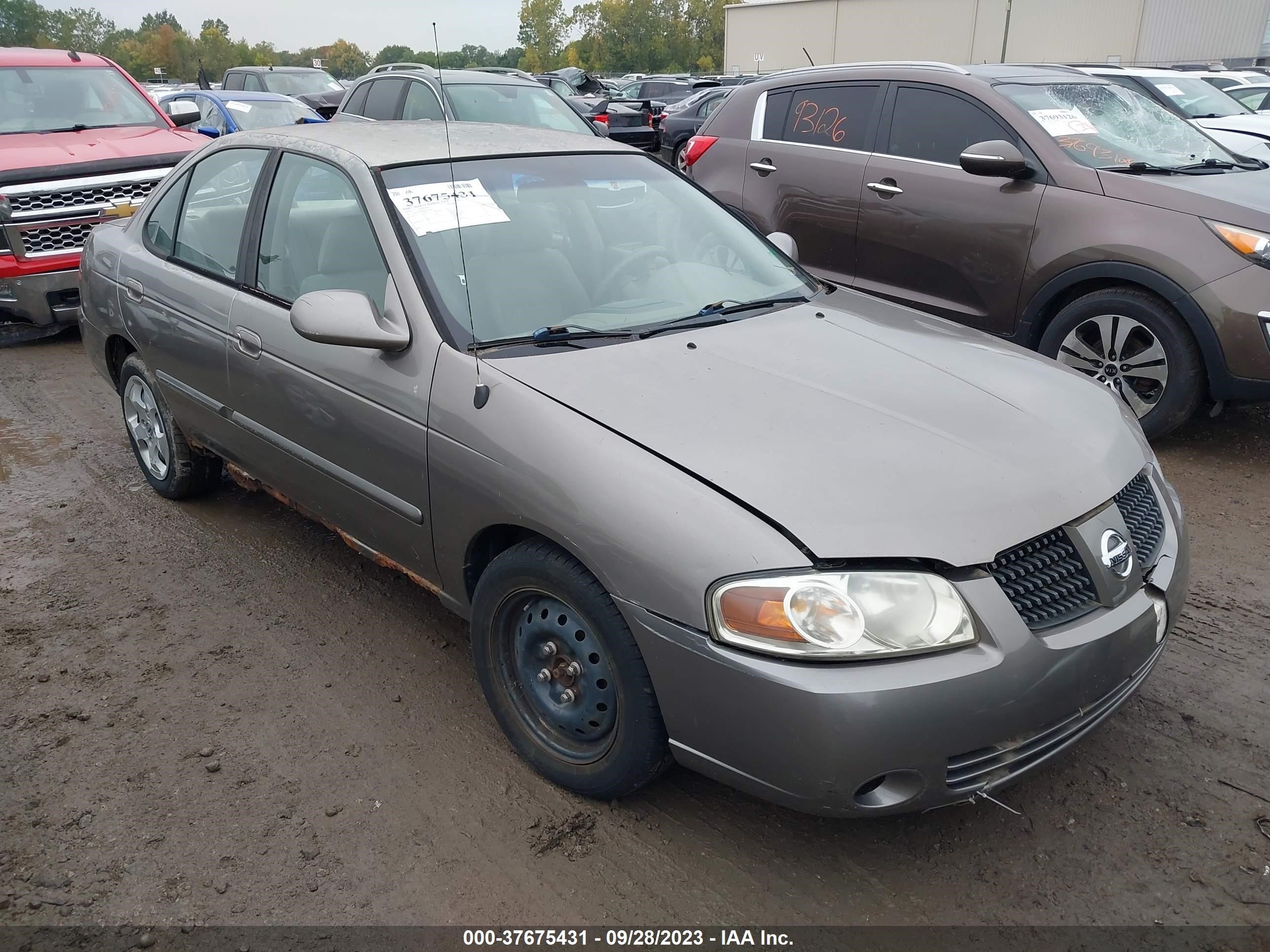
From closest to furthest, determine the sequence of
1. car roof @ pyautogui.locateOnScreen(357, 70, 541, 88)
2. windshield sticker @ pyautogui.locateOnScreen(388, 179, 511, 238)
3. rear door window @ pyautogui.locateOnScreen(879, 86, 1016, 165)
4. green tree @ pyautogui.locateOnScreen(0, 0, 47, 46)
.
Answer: windshield sticker @ pyautogui.locateOnScreen(388, 179, 511, 238) → rear door window @ pyautogui.locateOnScreen(879, 86, 1016, 165) → car roof @ pyautogui.locateOnScreen(357, 70, 541, 88) → green tree @ pyautogui.locateOnScreen(0, 0, 47, 46)

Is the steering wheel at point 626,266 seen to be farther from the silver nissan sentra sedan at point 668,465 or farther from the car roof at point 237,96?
the car roof at point 237,96

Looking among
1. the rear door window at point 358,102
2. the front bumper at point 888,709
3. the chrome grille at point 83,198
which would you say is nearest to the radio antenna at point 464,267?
the front bumper at point 888,709

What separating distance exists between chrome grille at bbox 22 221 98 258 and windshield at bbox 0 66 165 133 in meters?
1.25

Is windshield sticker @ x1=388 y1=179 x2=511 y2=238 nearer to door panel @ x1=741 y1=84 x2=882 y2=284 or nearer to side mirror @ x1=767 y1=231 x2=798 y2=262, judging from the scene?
side mirror @ x1=767 y1=231 x2=798 y2=262

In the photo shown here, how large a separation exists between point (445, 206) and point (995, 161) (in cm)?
318

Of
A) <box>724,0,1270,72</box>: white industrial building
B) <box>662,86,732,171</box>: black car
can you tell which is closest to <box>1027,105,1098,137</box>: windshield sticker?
<box>662,86,732,171</box>: black car

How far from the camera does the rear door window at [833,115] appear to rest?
19.8 ft

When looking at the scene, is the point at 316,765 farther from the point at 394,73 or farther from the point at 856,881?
the point at 394,73

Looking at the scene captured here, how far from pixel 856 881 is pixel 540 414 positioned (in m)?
1.40

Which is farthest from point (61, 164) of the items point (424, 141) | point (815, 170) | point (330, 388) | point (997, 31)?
point (997, 31)

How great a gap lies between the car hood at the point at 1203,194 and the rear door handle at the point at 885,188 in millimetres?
1083

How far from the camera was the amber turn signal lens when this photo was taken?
6.95 ft

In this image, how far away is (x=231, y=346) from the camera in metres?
3.64

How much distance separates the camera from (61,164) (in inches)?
285
